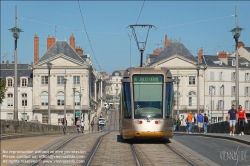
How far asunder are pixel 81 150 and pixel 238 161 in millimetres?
6207

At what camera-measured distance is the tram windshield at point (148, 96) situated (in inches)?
894

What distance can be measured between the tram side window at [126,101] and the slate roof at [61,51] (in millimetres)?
82371

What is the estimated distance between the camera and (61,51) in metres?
106

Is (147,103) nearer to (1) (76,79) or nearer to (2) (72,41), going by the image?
(1) (76,79)

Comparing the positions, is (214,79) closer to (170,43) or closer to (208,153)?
(170,43)

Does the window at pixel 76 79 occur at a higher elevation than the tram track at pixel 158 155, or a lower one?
higher

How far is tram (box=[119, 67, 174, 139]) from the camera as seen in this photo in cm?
2267

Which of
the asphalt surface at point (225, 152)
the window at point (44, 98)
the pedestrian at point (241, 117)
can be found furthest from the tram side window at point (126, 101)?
the window at point (44, 98)

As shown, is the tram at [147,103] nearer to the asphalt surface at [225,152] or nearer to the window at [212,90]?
the asphalt surface at [225,152]

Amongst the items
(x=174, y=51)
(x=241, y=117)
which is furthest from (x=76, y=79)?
(x=241, y=117)

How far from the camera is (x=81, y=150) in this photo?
67.3 feet

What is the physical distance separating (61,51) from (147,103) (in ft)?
276

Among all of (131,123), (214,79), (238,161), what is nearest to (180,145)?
(131,123)

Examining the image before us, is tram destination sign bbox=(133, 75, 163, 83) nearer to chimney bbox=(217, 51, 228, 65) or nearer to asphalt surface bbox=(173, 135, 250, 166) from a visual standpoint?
asphalt surface bbox=(173, 135, 250, 166)
